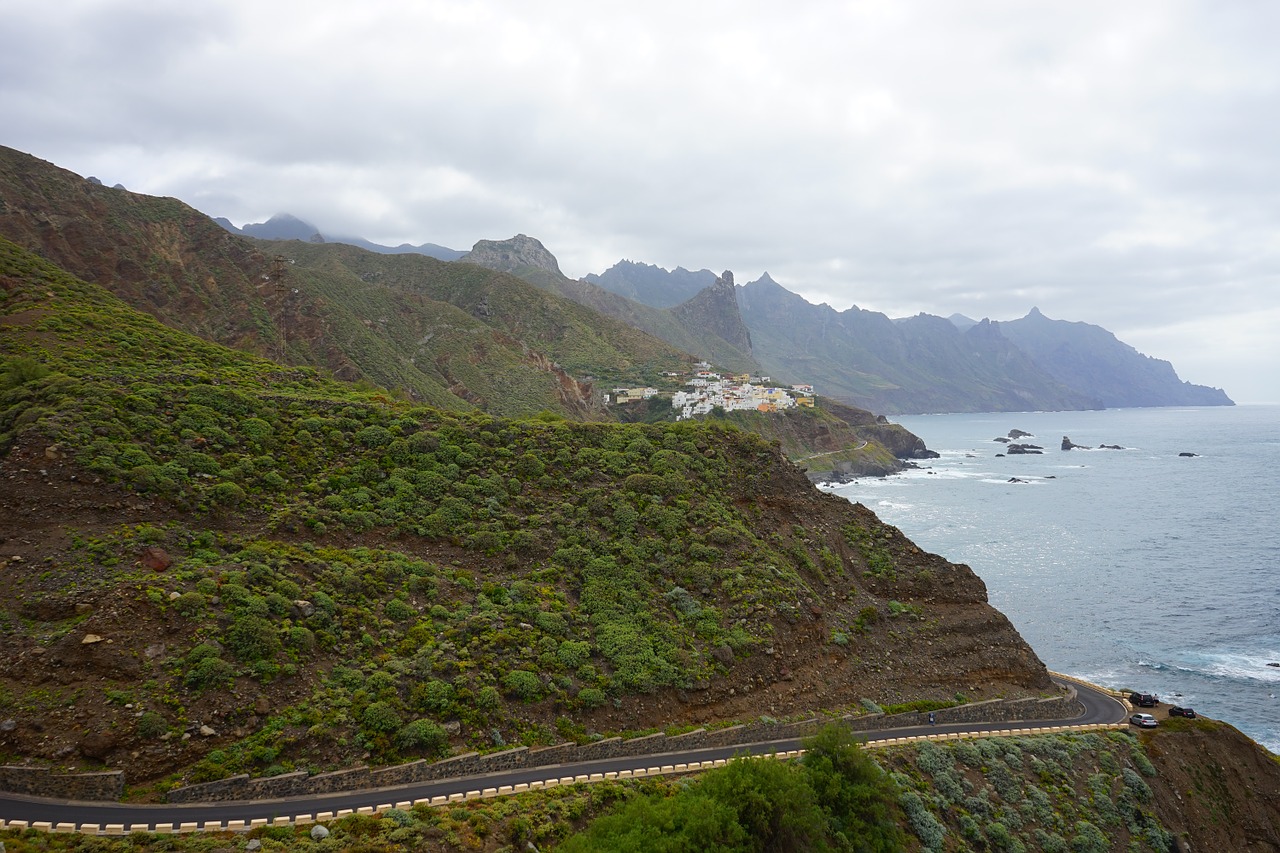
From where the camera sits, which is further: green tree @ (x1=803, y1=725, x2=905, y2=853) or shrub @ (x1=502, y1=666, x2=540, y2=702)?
shrub @ (x1=502, y1=666, x2=540, y2=702)

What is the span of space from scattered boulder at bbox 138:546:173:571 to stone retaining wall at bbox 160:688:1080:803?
29.6ft

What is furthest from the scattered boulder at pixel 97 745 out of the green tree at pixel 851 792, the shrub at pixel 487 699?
the green tree at pixel 851 792

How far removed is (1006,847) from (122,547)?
36.7m

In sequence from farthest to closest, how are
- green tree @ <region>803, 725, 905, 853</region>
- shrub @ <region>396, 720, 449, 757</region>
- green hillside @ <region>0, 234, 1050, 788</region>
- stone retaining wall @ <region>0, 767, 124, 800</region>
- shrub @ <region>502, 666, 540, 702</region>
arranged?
shrub @ <region>502, 666, 540, 702</region>, green tree @ <region>803, 725, 905, 853</region>, shrub @ <region>396, 720, 449, 757</region>, green hillside @ <region>0, 234, 1050, 788</region>, stone retaining wall @ <region>0, 767, 124, 800</region>

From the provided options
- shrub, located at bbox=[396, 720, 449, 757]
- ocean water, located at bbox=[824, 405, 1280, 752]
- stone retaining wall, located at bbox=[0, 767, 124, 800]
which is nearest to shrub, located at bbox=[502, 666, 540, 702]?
shrub, located at bbox=[396, 720, 449, 757]

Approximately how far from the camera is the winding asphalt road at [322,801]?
17.2 metres

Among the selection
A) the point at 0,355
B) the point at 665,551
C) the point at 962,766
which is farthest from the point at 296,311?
the point at 962,766

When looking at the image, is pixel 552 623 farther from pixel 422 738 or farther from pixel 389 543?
pixel 389 543

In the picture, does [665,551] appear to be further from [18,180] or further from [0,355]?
[18,180]

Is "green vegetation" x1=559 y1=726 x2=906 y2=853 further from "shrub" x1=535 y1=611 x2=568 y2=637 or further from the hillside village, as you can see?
the hillside village

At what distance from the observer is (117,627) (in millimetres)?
21000

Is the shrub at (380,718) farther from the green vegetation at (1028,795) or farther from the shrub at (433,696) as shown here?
the green vegetation at (1028,795)

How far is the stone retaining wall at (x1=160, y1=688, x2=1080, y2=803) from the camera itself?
19.4 meters

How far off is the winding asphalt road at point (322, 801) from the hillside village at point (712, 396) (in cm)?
9745
